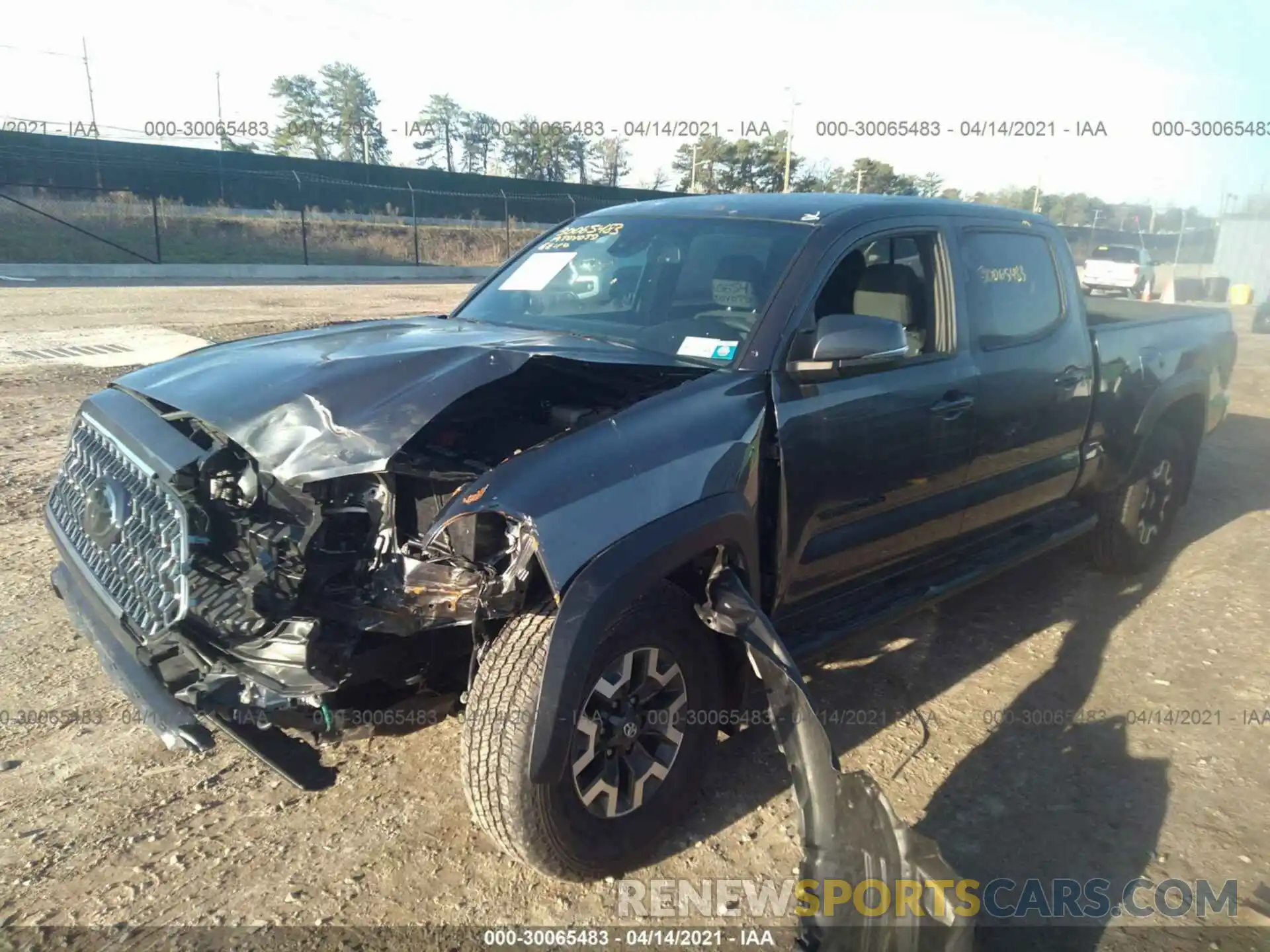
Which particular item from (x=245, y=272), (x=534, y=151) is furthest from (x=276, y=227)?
(x=534, y=151)

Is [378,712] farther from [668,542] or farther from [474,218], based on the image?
[474,218]

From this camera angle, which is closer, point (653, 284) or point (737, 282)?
point (737, 282)

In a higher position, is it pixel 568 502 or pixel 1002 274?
pixel 1002 274

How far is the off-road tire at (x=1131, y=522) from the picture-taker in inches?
203

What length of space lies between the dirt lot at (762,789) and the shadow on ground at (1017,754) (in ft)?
0.03

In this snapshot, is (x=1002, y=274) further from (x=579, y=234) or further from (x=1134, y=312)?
(x=1134, y=312)

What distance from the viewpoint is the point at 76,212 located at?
26.5 meters

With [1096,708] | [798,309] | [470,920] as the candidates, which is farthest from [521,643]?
[1096,708]

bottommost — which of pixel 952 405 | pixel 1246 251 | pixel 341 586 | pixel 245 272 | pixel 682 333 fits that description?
pixel 245 272

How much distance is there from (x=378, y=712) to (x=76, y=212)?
29723 mm

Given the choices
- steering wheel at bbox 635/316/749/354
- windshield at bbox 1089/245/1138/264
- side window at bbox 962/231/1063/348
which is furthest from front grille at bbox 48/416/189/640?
windshield at bbox 1089/245/1138/264

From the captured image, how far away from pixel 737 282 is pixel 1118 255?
26.7 m

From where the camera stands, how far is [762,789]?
3225mm

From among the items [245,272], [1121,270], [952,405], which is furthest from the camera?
[1121,270]
